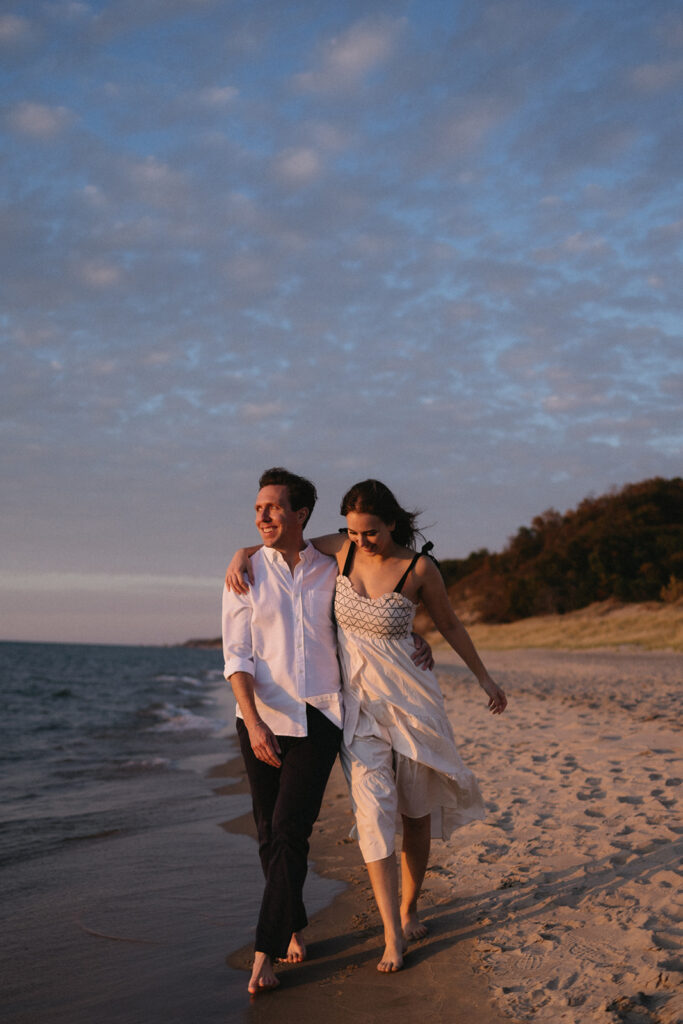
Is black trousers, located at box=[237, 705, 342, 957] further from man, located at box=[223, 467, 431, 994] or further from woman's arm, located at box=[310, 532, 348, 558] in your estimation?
woman's arm, located at box=[310, 532, 348, 558]

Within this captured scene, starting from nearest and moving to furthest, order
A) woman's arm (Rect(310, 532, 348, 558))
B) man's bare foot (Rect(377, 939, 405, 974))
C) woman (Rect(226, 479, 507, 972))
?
man's bare foot (Rect(377, 939, 405, 974))
woman (Rect(226, 479, 507, 972))
woman's arm (Rect(310, 532, 348, 558))

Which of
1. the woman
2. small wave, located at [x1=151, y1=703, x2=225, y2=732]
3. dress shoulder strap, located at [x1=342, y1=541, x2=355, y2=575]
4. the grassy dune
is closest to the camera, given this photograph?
the woman

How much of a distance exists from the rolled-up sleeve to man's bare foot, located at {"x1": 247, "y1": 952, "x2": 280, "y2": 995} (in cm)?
114

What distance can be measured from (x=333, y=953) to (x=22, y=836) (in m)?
3.96

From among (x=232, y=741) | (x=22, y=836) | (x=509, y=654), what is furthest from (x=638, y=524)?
(x=22, y=836)

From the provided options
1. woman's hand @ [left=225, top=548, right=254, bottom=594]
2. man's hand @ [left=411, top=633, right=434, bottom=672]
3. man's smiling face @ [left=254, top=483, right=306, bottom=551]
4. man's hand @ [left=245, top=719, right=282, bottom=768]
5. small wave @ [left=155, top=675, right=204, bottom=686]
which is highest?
man's smiling face @ [left=254, top=483, right=306, bottom=551]

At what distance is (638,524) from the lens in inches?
1396

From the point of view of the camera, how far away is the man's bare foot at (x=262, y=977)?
3.21 metres

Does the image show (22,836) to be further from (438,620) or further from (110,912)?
(438,620)

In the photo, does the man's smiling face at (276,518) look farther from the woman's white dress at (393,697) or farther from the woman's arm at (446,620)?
the woman's arm at (446,620)

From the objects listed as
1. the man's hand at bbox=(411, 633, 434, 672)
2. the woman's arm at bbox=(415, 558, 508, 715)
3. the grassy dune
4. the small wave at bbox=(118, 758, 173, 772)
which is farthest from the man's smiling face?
the grassy dune

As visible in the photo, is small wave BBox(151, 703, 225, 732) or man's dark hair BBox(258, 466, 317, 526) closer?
man's dark hair BBox(258, 466, 317, 526)

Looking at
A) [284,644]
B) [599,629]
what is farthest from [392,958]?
[599,629]

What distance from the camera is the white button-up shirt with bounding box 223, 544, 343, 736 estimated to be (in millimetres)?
3461
